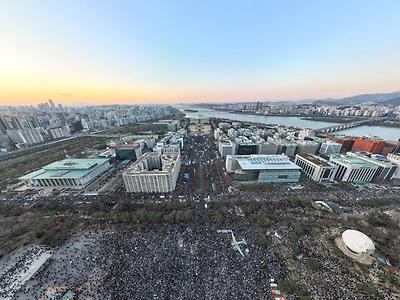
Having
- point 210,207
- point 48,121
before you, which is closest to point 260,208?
point 210,207

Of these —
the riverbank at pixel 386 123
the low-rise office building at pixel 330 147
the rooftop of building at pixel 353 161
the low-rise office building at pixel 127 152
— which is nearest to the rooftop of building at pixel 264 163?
the rooftop of building at pixel 353 161

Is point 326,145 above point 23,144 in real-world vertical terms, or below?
above

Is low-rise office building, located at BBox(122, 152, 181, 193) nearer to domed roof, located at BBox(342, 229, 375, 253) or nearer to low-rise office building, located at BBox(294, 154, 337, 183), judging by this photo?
domed roof, located at BBox(342, 229, 375, 253)

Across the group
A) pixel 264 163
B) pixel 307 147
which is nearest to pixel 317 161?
pixel 307 147

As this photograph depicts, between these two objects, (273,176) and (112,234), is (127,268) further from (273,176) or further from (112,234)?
(273,176)

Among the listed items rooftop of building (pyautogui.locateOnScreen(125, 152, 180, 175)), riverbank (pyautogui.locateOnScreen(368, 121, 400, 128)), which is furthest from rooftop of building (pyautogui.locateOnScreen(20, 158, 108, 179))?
riverbank (pyautogui.locateOnScreen(368, 121, 400, 128))

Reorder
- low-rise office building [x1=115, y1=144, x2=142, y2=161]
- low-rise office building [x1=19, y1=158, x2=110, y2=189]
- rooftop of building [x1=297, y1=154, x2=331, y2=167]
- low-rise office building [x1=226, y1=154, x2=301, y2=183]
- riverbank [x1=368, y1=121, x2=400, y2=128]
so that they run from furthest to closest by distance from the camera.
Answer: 1. riverbank [x1=368, y1=121, x2=400, y2=128]
2. low-rise office building [x1=115, y1=144, x2=142, y2=161]
3. rooftop of building [x1=297, y1=154, x2=331, y2=167]
4. low-rise office building [x1=226, y1=154, x2=301, y2=183]
5. low-rise office building [x1=19, y1=158, x2=110, y2=189]

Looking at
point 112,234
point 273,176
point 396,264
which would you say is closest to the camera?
point 396,264
